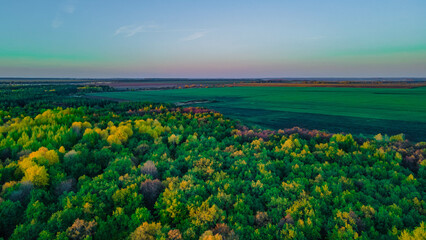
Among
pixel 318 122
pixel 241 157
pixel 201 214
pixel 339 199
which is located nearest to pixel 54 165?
pixel 201 214

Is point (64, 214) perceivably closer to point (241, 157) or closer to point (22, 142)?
point (241, 157)

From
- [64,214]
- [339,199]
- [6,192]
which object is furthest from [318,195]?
[6,192]

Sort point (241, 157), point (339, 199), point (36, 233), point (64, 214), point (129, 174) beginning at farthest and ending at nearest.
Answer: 1. point (241, 157)
2. point (129, 174)
3. point (339, 199)
4. point (64, 214)
5. point (36, 233)

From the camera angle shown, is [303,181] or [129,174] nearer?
[303,181]

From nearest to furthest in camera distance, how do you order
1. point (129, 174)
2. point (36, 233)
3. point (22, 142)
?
point (36, 233) < point (129, 174) < point (22, 142)

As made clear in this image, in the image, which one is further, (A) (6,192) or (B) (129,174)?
(B) (129,174)

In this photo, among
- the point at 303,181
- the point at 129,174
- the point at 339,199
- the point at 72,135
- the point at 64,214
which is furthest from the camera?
the point at 72,135

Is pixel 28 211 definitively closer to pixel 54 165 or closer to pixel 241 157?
pixel 54 165

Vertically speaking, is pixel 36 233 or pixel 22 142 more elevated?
pixel 22 142

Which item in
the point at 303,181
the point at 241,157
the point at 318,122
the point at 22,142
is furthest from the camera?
the point at 318,122
